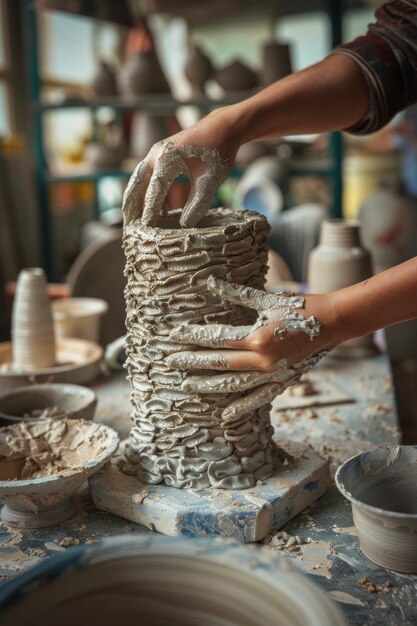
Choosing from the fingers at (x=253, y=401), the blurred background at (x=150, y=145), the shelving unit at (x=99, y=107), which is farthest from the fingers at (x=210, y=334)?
the shelving unit at (x=99, y=107)

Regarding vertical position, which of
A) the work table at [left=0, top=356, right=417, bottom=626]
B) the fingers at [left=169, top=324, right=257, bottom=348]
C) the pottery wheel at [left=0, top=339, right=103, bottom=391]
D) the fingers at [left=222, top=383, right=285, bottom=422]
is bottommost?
the work table at [left=0, top=356, right=417, bottom=626]

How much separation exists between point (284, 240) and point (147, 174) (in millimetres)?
2344

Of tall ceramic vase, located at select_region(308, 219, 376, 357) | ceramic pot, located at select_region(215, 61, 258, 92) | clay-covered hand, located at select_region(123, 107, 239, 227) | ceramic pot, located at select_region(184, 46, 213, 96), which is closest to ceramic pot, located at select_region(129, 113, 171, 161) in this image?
ceramic pot, located at select_region(184, 46, 213, 96)

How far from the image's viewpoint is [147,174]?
4.83ft

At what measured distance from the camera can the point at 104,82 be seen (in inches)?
195

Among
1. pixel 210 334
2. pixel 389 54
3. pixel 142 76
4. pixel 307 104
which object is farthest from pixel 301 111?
pixel 142 76

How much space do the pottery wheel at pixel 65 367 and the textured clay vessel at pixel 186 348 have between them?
0.69 metres

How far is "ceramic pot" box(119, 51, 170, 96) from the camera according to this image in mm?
4660

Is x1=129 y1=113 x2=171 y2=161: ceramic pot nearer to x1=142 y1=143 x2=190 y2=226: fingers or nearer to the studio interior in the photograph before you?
the studio interior

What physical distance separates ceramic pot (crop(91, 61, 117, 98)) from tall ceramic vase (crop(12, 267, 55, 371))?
10.2 ft

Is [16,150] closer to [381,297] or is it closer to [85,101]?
[85,101]

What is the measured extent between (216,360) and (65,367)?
95 cm

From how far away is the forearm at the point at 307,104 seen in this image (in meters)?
1.58

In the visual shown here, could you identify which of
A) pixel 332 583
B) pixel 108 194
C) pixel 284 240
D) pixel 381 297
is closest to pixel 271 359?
pixel 381 297
